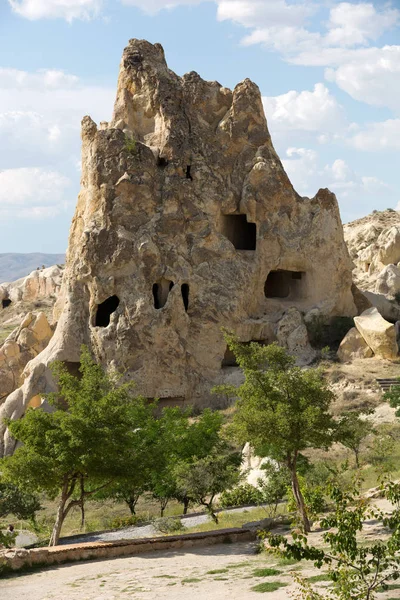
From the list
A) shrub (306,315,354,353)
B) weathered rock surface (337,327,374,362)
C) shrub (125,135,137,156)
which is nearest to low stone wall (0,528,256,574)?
weathered rock surface (337,327,374,362)

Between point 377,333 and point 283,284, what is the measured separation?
20.0 feet

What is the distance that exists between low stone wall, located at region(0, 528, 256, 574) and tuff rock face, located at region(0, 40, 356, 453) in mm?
16596

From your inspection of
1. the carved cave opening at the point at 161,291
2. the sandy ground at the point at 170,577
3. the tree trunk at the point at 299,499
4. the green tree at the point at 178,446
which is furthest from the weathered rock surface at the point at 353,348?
the sandy ground at the point at 170,577

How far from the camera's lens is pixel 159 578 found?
1309cm

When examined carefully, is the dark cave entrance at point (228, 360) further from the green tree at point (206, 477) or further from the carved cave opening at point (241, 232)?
the green tree at point (206, 477)

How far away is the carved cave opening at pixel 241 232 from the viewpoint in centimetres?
3744

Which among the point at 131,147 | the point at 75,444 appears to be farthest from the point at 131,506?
the point at 131,147

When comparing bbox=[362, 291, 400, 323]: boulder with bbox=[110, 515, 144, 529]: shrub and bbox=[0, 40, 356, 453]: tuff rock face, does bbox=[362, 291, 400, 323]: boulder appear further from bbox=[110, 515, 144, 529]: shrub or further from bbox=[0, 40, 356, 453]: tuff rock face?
bbox=[110, 515, 144, 529]: shrub

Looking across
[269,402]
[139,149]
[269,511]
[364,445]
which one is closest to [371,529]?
[269,402]

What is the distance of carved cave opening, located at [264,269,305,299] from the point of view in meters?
37.0

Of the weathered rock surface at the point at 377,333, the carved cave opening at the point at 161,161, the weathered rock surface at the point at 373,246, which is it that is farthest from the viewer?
the weathered rock surface at the point at 373,246

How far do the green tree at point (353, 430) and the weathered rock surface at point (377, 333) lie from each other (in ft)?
18.2

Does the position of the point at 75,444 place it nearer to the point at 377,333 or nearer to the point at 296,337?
the point at 296,337

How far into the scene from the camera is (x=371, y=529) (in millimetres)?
15211
